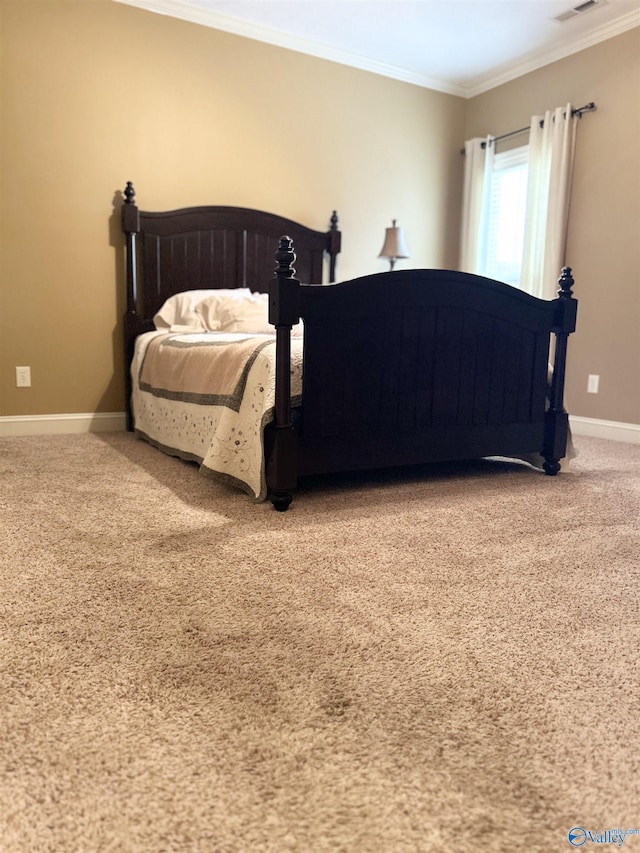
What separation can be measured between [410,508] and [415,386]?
0.48 metres

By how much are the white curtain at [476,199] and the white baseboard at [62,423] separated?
2.70 meters

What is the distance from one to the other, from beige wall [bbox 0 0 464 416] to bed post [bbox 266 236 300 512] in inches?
77.8

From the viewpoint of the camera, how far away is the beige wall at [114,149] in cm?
333

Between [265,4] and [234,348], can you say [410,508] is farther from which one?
[265,4]

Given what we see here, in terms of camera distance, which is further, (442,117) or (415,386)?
(442,117)

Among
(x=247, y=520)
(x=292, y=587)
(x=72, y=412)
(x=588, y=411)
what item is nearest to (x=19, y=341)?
(x=72, y=412)

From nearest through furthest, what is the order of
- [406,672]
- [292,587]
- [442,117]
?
[406,672] < [292,587] < [442,117]

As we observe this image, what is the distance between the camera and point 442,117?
184 inches

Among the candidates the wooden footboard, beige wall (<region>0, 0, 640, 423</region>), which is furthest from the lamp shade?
the wooden footboard

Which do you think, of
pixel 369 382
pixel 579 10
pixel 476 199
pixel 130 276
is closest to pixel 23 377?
pixel 130 276

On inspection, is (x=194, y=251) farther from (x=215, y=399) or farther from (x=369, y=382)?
(x=369, y=382)

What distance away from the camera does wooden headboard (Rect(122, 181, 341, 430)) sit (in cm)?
361
